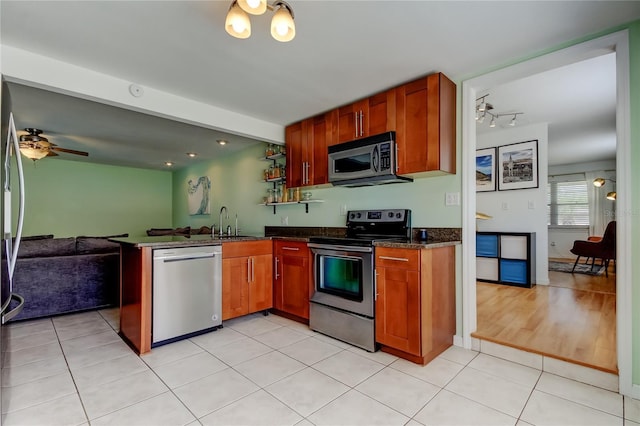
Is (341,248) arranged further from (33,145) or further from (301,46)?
(33,145)

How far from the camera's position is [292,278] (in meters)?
3.31

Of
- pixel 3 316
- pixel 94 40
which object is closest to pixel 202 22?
pixel 94 40

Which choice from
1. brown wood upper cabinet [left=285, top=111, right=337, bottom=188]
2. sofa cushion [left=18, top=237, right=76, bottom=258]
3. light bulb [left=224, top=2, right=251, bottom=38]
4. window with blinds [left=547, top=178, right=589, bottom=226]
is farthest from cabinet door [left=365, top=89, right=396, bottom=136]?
window with blinds [left=547, top=178, right=589, bottom=226]

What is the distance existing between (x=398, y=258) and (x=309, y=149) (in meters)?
1.76

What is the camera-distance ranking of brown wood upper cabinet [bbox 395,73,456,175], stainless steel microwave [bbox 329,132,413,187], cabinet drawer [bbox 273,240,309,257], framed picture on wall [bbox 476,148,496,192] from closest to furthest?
brown wood upper cabinet [bbox 395,73,456,175] < stainless steel microwave [bbox 329,132,413,187] < cabinet drawer [bbox 273,240,309,257] < framed picture on wall [bbox 476,148,496,192]

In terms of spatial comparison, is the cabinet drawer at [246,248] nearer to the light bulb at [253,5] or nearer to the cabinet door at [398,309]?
the cabinet door at [398,309]

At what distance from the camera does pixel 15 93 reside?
2.95m

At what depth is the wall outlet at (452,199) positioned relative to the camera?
8.82ft

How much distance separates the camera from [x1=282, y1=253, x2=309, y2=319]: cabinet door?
10.4ft

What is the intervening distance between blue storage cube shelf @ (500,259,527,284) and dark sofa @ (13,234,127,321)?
205 inches

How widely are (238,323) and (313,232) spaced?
1.32 m

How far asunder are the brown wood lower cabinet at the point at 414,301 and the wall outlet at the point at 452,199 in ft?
1.29

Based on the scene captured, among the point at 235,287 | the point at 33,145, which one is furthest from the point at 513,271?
the point at 33,145

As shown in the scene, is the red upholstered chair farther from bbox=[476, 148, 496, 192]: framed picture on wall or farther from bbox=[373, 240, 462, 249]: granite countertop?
bbox=[373, 240, 462, 249]: granite countertop
